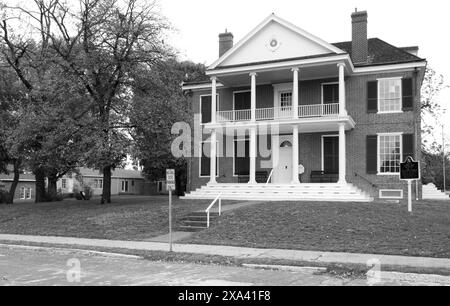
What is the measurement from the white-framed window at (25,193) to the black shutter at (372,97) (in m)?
42.0

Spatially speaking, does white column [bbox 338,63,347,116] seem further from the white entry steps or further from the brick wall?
the white entry steps

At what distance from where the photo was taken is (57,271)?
1069 centimetres

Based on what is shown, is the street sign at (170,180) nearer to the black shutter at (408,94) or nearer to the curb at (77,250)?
the curb at (77,250)

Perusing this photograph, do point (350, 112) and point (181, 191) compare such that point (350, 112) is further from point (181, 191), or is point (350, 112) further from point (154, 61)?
point (181, 191)

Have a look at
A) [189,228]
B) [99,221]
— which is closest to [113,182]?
[99,221]

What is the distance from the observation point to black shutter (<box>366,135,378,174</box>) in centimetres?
2494

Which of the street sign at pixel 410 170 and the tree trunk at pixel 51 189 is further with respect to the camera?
the tree trunk at pixel 51 189

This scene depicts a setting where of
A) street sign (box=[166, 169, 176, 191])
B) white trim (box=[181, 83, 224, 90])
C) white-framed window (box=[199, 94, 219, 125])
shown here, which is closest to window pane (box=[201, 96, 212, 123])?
white-framed window (box=[199, 94, 219, 125])

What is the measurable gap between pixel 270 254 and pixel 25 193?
158 ft

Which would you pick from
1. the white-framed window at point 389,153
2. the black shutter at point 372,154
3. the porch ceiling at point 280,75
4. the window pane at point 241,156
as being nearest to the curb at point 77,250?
the window pane at point 241,156

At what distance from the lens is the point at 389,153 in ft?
81.9

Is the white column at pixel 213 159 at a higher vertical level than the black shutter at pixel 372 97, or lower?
lower

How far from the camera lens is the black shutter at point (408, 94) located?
2461 cm

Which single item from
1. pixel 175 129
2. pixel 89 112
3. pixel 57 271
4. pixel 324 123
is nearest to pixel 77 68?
pixel 89 112
